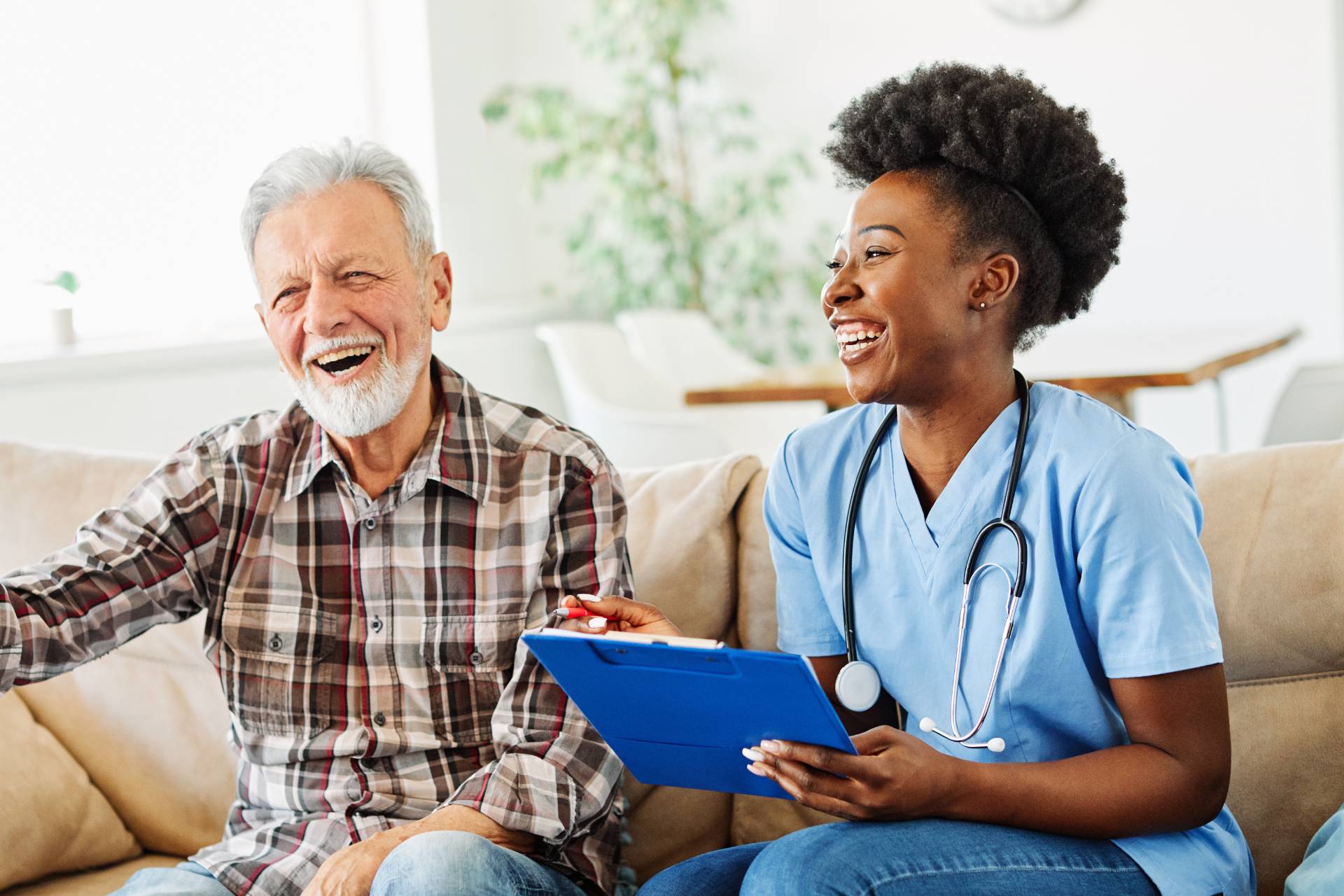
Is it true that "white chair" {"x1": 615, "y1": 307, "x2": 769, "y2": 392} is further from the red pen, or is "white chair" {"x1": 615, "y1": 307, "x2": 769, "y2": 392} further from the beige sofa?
the red pen

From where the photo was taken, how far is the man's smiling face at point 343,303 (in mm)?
1463

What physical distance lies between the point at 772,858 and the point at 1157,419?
11.8ft

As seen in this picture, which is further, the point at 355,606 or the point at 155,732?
the point at 155,732

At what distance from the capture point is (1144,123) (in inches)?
169

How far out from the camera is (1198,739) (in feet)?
3.64

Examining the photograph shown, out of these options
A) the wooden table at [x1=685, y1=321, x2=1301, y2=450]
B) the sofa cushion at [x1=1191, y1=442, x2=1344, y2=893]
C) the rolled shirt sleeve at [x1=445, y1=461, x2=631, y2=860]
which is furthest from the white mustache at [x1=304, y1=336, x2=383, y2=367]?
the wooden table at [x1=685, y1=321, x2=1301, y2=450]

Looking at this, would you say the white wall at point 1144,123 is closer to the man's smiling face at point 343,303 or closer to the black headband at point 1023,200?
the man's smiling face at point 343,303

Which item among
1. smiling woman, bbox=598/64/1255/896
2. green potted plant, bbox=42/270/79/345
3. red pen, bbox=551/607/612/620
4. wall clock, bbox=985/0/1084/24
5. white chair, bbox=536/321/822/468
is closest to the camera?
smiling woman, bbox=598/64/1255/896

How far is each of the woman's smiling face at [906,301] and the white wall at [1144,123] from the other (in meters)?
3.23

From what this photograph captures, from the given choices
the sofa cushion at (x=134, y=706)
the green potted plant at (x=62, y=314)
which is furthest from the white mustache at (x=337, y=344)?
the green potted plant at (x=62, y=314)

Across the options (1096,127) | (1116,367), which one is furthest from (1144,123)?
(1116,367)

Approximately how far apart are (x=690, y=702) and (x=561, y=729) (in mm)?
348

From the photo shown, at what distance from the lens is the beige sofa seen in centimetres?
142

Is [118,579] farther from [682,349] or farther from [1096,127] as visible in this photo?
[1096,127]
